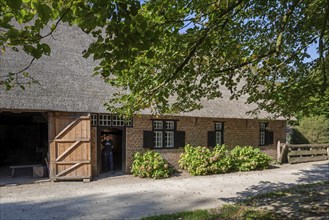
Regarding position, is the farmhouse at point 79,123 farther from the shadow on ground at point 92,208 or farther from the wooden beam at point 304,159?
the shadow on ground at point 92,208

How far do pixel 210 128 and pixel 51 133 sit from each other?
8.02m

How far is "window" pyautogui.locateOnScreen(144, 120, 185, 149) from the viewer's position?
14494mm

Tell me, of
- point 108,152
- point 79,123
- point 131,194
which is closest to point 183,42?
point 131,194

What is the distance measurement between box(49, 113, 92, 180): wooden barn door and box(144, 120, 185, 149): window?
3017mm

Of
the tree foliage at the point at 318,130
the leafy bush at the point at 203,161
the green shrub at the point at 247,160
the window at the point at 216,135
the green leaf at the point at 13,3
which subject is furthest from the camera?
the tree foliage at the point at 318,130

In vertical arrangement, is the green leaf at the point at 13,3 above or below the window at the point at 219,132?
above

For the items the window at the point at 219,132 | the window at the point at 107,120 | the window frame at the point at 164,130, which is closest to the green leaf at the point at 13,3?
the window at the point at 107,120

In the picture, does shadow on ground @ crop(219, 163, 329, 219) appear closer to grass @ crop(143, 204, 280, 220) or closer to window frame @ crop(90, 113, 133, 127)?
grass @ crop(143, 204, 280, 220)

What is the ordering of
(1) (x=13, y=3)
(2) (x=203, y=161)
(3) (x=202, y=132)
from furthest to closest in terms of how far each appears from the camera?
(3) (x=202, y=132)
(2) (x=203, y=161)
(1) (x=13, y=3)

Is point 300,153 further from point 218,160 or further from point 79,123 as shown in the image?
point 79,123

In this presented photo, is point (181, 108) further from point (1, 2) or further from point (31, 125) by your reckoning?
point (31, 125)

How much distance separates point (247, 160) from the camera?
15.5 metres

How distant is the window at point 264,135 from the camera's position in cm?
1901

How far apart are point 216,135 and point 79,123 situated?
7.62 meters
